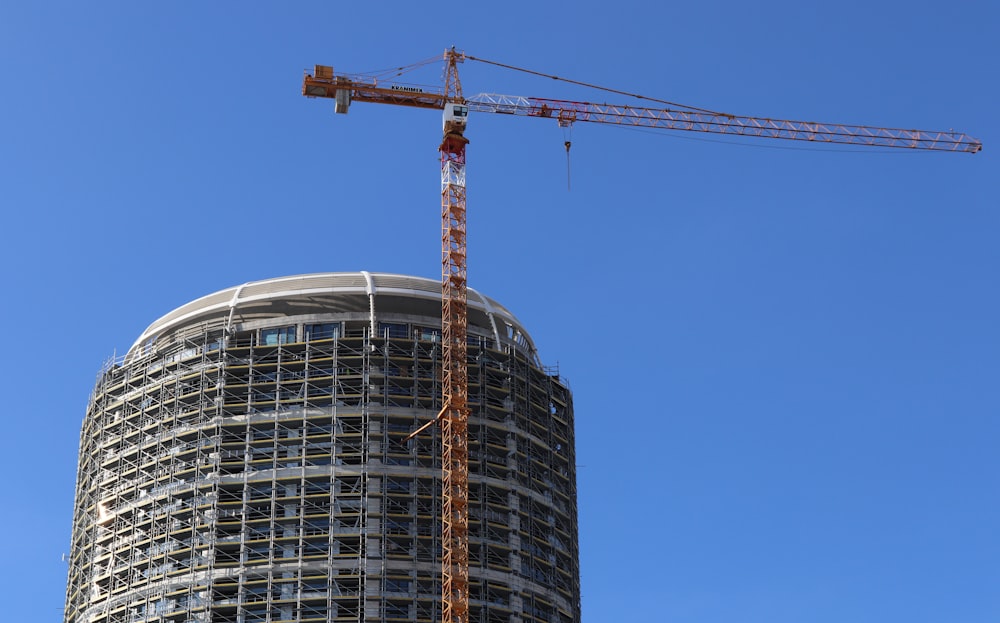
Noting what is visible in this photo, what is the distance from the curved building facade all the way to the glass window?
15 cm

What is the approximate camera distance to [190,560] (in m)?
143

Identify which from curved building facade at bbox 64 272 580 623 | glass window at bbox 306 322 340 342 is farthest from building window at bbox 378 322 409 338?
glass window at bbox 306 322 340 342

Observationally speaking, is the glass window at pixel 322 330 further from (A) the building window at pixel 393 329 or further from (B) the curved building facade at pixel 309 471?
(A) the building window at pixel 393 329

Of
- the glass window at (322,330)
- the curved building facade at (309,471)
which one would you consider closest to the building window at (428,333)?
the curved building facade at (309,471)

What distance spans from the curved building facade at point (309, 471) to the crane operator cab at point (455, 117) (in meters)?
16.0

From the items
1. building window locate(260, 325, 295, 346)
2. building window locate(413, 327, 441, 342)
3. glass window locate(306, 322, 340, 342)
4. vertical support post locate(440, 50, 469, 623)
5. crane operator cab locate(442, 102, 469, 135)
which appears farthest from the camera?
crane operator cab locate(442, 102, 469, 135)

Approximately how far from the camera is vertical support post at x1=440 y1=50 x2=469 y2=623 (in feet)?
463

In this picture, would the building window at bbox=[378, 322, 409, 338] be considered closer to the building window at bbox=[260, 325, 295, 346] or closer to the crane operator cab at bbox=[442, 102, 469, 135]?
the building window at bbox=[260, 325, 295, 346]

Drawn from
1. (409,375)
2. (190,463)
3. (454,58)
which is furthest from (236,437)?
(454,58)

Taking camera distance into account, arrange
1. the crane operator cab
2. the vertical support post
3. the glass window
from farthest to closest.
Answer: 1. the crane operator cab
2. the glass window
3. the vertical support post

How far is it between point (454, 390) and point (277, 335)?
17890mm

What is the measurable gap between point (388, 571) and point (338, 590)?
15.5ft

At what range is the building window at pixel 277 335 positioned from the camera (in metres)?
151

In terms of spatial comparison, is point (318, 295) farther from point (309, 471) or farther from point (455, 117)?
point (455, 117)
